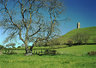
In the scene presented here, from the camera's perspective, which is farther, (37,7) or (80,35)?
(80,35)

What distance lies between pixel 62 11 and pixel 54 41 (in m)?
6.47

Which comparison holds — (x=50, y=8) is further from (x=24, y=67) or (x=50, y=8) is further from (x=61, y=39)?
(x=24, y=67)

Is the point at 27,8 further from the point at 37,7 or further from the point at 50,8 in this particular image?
the point at 50,8

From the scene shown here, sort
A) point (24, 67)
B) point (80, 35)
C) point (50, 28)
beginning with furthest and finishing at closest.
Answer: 1. point (80, 35)
2. point (50, 28)
3. point (24, 67)

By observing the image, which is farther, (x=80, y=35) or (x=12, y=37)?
(x=80, y=35)

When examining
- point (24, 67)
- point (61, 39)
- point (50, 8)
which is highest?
point (50, 8)

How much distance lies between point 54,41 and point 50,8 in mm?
7008

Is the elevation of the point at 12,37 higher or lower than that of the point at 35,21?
lower

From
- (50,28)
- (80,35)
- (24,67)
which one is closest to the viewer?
(24,67)

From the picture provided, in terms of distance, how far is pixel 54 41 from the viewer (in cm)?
2653

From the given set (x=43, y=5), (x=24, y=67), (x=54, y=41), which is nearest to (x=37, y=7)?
(x=43, y=5)

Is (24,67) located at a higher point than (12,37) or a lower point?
lower

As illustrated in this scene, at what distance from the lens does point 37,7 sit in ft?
91.9

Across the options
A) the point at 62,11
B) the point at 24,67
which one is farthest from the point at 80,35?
the point at 24,67
